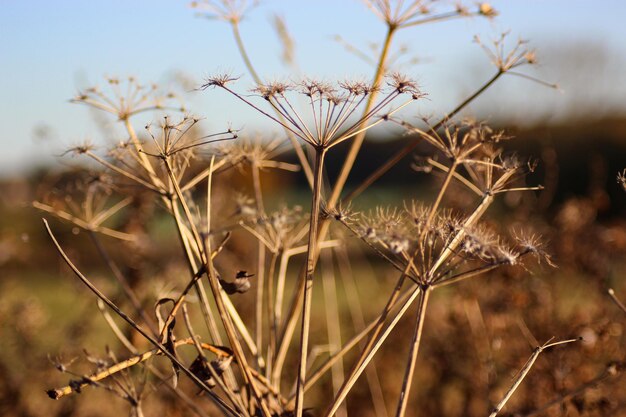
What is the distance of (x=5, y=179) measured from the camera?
479 inches

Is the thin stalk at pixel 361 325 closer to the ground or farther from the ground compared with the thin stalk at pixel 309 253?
closer to the ground

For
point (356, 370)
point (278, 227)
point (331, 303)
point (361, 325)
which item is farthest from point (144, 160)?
point (361, 325)

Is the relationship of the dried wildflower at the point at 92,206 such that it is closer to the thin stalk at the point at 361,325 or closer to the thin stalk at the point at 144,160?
the thin stalk at the point at 144,160

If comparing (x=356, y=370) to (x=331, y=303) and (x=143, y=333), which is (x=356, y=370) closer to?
(x=143, y=333)

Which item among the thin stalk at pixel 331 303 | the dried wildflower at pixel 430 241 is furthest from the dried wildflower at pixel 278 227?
the thin stalk at pixel 331 303

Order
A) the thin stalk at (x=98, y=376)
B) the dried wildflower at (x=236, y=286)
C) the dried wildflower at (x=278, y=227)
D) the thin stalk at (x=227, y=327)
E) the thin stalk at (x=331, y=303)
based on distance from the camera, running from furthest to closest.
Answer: the thin stalk at (x=331, y=303)
the dried wildflower at (x=278, y=227)
the dried wildflower at (x=236, y=286)
the thin stalk at (x=227, y=327)
the thin stalk at (x=98, y=376)

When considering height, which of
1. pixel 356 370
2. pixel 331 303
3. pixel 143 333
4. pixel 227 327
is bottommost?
pixel 331 303

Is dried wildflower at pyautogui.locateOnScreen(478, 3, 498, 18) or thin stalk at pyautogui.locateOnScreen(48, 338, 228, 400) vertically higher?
dried wildflower at pyautogui.locateOnScreen(478, 3, 498, 18)

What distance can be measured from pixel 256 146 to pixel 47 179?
91.9 inches

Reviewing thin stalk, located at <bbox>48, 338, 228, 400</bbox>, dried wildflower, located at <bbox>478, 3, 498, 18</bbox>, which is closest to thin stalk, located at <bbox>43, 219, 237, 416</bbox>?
thin stalk, located at <bbox>48, 338, 228, 400</bbox>

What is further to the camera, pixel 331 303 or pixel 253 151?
pixel 331 303

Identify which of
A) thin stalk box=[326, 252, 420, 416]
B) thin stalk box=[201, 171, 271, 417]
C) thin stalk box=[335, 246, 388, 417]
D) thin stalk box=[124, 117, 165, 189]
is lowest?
thin stalk box=[335, 246, 388, 417]

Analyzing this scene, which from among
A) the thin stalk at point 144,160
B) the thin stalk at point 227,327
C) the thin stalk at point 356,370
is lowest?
the thin stalk at point 356,370

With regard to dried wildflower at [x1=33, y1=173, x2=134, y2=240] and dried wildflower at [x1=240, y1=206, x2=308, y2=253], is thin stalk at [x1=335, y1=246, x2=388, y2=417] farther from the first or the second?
dried wildflower at [x1=33, y1=173, x2=134, y2=240]
